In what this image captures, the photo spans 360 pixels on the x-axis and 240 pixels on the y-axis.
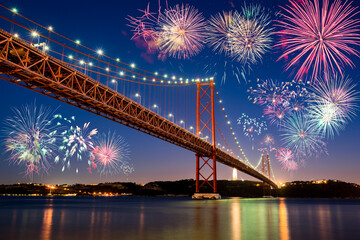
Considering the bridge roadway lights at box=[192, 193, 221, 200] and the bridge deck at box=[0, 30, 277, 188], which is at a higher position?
the bridge deck at box=[0, 30, 277, 188]

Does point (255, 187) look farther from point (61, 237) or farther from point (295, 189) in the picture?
point (61, 237)

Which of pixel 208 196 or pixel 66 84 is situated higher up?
pixel 66 84

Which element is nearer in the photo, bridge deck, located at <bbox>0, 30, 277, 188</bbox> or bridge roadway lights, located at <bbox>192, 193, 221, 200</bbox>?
bridge deck, located at <bbox>0, 30, 277, 188</bbox>

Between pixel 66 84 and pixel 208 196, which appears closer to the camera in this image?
pixel 66 84

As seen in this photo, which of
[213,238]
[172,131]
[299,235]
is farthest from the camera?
[172,131]

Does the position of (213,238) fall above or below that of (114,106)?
below

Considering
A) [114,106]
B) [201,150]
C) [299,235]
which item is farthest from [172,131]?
[299,235]

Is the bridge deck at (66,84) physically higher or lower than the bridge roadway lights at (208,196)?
higher

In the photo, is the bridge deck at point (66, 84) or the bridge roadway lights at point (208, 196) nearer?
the bridge deck at point (66, 84)
